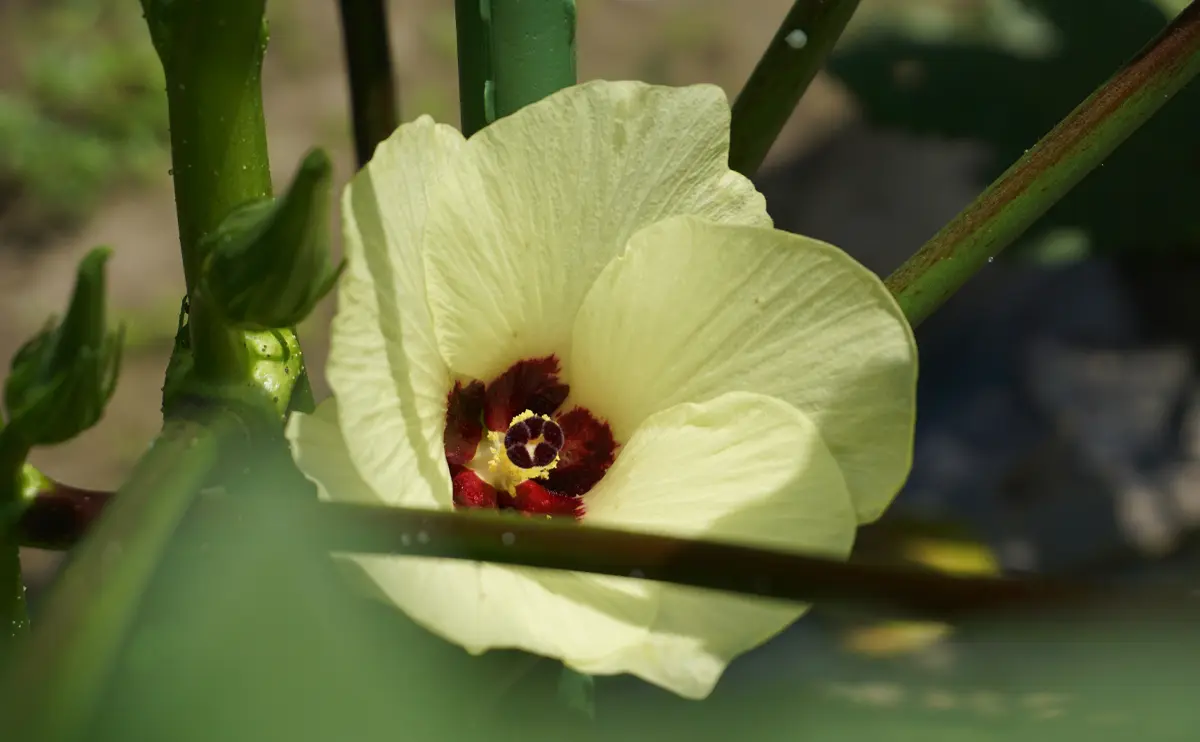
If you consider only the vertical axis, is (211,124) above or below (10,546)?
above

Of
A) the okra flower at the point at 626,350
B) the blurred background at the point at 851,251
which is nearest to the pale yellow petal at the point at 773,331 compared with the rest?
the okra flower at the point at 626,350

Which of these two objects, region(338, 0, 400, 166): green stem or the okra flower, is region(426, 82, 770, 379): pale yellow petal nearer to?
the okra flower

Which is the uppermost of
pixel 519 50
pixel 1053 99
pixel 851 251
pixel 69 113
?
pixel 519 50

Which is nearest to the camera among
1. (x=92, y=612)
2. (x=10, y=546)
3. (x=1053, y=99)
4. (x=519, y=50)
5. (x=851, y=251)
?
(x=92, y=612)

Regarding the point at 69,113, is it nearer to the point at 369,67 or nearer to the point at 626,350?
the point at 369,67

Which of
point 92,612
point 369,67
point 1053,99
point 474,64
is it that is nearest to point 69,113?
point 1053,99

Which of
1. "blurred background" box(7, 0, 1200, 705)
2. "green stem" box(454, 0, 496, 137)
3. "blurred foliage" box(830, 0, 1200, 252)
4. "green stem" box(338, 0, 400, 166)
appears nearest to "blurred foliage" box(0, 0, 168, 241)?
"blurred background" box(7, 0, 1200, 705)

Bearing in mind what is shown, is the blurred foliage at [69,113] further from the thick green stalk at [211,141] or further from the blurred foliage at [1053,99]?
the thick green stalk at [211,141]
